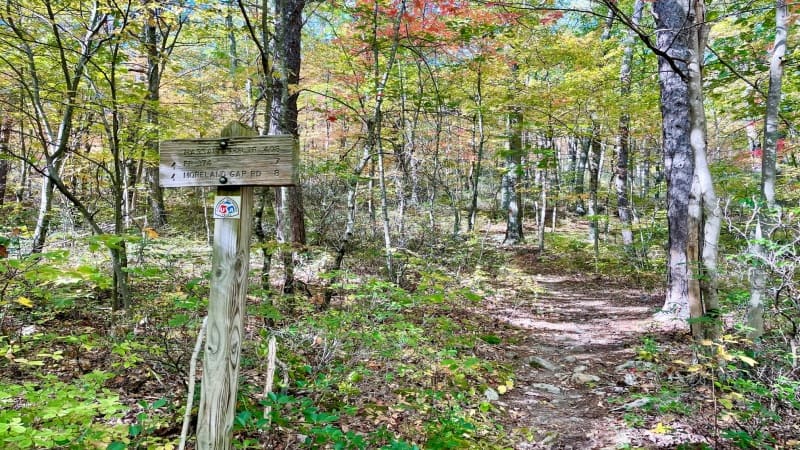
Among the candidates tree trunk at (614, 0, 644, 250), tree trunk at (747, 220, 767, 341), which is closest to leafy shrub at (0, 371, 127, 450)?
tree trunk at (747, 220, 767, 341)

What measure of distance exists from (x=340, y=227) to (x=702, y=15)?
858cm

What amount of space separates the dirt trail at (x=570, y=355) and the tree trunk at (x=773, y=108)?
2379 millimetres

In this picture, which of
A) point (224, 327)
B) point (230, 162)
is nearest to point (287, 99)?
point (230, 162)

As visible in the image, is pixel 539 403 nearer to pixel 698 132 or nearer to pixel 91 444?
pixel 698 132

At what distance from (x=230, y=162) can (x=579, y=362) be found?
503 centimetres

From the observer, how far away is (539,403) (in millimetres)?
4410

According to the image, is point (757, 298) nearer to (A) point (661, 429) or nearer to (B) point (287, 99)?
(A) point (661, 429)

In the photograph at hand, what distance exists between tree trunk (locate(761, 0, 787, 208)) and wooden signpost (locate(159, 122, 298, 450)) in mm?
4497

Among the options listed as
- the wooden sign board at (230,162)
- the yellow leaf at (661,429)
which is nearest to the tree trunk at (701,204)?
the yellow leaf at (661,429)

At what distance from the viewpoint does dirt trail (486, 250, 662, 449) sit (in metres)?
3.83

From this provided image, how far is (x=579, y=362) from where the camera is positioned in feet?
18.0

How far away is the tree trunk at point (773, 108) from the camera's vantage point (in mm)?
4043

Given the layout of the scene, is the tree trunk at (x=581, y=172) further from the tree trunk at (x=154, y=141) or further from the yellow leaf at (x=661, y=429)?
the tree trunk at (x=154, y=141)

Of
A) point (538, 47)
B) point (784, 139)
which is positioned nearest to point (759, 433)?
point (538, 47)
